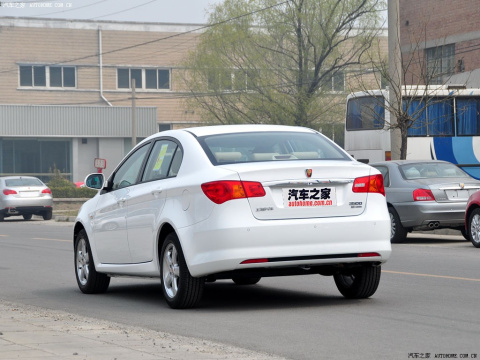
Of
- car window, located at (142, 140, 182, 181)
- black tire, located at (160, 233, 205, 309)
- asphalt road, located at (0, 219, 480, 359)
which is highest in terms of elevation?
car window, located at (142, 140, 182, 181)

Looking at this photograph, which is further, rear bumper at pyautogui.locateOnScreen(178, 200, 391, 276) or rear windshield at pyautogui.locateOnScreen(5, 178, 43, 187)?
rear windshield at pyautogui.locateOnScreen(5, 178, 43, 187)

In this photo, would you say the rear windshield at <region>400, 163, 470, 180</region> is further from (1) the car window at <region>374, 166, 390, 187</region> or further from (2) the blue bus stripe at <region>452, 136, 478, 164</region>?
(2) the blue bus stripe at <region>452, 136, 478, 164</region>

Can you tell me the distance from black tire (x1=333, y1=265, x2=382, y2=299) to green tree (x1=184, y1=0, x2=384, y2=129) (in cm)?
3565

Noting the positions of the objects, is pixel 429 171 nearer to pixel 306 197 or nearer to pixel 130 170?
pixel 130 170

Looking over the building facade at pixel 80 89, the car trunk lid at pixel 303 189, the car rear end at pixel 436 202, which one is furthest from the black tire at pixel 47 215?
the car trunk lid at pixel 303 189

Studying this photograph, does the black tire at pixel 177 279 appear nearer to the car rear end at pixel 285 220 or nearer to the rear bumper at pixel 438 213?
the car rear end at pixel 285 220

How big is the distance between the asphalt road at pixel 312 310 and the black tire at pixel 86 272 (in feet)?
0.56

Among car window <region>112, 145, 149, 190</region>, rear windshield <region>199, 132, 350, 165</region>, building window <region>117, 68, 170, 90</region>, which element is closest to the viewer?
rear windshield <region>199, 132, 350, 165</region>

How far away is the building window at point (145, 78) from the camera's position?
6988 centimetres

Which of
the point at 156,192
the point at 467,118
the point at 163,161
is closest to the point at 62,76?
the point at 467,118

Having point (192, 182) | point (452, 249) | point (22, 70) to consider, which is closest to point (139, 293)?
point (192, 182)

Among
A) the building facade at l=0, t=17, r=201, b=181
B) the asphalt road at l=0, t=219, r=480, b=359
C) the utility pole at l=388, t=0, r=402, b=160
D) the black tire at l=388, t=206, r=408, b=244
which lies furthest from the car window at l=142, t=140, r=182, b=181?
the building facade at l=0, t=17, r=201, b=181

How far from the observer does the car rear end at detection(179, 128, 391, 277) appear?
9.40m

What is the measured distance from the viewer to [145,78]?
232ft
